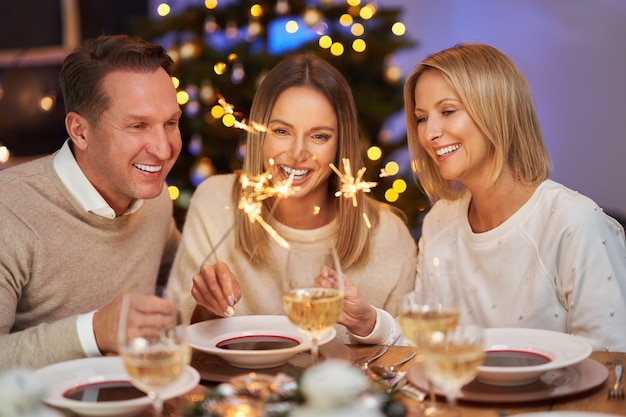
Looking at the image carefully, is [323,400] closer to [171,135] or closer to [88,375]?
[88,375]

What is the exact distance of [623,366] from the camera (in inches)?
65.8

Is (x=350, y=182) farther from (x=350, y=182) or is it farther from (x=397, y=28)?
(x=397, y=28)

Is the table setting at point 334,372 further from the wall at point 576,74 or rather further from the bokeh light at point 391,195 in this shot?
the wall at point 576,74

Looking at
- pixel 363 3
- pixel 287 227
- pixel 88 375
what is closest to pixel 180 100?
pixel 363 3

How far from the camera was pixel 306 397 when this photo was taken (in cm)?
123

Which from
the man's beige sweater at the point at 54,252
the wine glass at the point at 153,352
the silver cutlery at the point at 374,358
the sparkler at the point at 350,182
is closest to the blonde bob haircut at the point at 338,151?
the sparkler at the point at 350,182

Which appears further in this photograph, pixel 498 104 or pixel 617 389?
pixel 498 104

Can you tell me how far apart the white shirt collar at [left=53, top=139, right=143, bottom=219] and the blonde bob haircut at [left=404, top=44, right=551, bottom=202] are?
1016 millimetres

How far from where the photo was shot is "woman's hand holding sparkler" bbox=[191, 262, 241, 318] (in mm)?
1964

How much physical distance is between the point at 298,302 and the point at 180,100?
283 cm

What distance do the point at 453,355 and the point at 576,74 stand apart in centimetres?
418

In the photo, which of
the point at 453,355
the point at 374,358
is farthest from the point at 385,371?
the point at 453,355

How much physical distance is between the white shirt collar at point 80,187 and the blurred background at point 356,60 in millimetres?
1205

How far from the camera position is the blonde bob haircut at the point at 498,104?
7.54 ft
